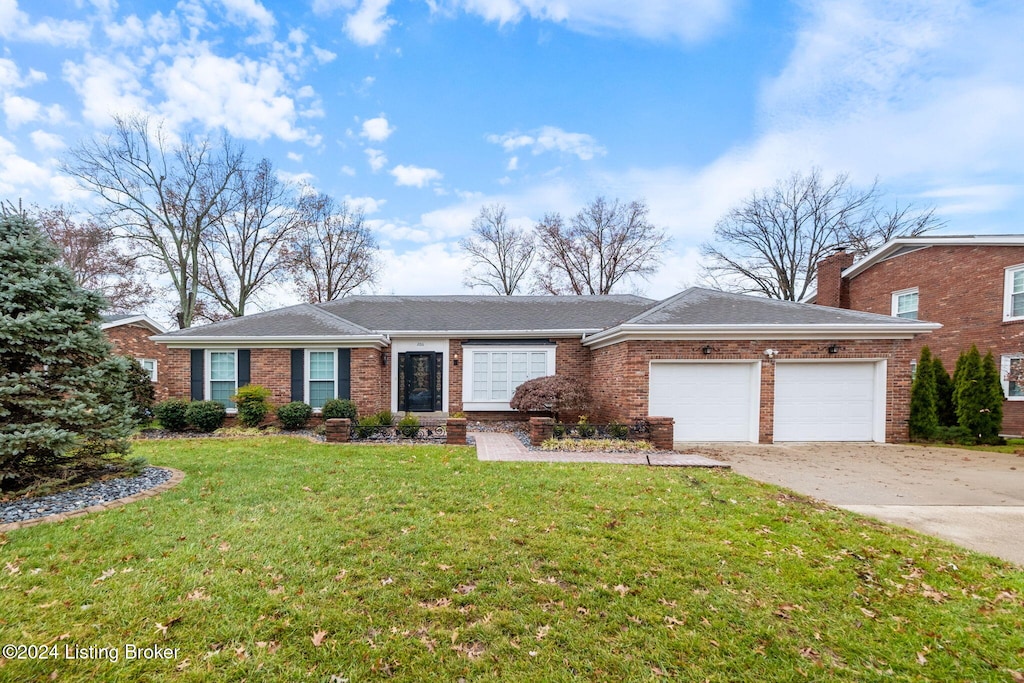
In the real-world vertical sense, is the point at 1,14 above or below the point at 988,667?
above

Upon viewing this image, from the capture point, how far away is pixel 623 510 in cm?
481

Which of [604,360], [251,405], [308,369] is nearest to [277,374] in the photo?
[308,369]

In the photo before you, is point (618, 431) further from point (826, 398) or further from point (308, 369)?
point (308, 369)

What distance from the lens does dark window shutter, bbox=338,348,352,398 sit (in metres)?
11.4

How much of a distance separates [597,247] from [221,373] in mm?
21750

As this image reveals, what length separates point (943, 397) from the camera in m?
11.1

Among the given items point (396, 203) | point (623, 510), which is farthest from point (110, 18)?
point (623, 510)

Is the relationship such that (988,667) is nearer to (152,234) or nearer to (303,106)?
(303,106)

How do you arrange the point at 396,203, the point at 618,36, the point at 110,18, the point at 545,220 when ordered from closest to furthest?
the point at 110,18 → the point at 618,36 → the point at 396,203 → the point at 545,220

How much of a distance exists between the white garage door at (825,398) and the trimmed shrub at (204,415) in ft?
46.4

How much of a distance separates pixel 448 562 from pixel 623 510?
227 cm

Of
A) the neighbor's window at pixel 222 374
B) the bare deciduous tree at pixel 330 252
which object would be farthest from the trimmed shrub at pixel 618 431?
the bare deciduous tree at pixel 330 252

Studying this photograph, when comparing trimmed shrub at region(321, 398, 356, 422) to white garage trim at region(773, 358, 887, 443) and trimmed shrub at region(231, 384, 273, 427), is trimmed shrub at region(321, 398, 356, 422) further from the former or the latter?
white garage trim at region(773, 358, 887, 443)

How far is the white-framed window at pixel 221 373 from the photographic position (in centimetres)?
1158
